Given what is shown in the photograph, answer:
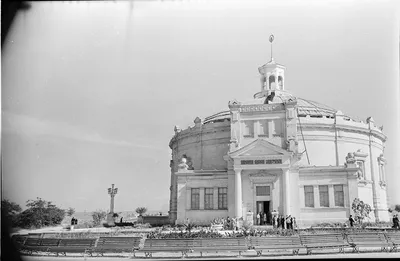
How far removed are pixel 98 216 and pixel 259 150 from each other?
14353mm

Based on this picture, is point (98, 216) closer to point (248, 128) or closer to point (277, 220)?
point (248, 128)

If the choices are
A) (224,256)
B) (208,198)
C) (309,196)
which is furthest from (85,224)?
(224,256)

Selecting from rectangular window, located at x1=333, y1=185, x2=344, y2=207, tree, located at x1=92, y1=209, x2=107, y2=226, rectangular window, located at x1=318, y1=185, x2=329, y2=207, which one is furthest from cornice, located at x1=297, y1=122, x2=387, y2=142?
tree, located at x1=92, y1=209, x2=107, y2=226

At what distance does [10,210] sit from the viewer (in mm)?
19766

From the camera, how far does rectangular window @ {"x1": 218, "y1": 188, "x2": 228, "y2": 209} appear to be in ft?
108

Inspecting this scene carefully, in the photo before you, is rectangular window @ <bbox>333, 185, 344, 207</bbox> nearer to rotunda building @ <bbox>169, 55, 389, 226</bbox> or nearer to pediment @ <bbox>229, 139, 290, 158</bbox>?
rotunda building @ <bbox>169, 55, 389, 226</bbox>

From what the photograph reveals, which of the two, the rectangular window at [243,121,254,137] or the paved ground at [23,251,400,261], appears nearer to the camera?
the paved ground at [23,251,400,261]

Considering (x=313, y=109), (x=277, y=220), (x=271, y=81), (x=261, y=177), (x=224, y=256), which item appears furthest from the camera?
(x=271, y=81)

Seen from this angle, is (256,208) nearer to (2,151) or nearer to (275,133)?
(275,133)

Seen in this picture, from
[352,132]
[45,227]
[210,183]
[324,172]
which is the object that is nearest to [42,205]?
[45,227]

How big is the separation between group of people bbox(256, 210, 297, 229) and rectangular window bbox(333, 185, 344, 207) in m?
3.51

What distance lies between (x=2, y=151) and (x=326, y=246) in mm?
13852

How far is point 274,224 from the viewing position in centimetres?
2973

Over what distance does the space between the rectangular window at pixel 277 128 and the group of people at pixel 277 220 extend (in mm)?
5664
